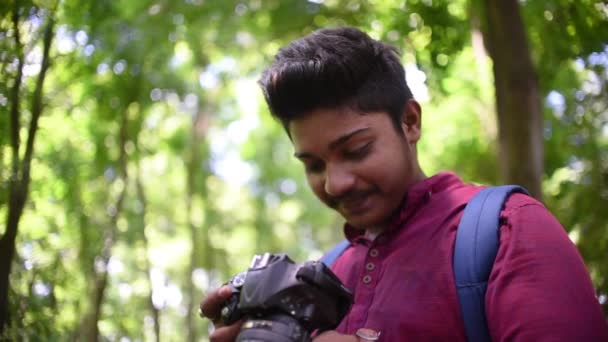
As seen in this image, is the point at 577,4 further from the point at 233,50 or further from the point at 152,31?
the point at 233,50

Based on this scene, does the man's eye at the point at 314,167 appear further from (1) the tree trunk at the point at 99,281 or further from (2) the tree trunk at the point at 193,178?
(2) the tree trunk at the point at 193,178

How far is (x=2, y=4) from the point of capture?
194 cm

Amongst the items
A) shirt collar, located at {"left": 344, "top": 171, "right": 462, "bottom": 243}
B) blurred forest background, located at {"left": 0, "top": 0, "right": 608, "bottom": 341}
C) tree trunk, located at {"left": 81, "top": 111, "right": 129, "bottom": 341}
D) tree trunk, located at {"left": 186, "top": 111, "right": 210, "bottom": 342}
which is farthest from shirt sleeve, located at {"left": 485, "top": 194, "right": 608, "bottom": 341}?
tree trunk, located at {"left": 186, "top": 111, "right": 210, "bottom": 342}

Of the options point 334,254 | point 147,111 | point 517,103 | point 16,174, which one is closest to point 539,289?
point 334,254

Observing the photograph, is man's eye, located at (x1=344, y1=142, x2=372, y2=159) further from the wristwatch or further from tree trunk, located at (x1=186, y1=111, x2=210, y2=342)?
tree trunk, located at (x1=186, y1=111, x2=210, y2=342)

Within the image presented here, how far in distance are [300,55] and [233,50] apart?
6.54m

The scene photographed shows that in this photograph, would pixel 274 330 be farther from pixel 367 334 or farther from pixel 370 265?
pixel 370 265

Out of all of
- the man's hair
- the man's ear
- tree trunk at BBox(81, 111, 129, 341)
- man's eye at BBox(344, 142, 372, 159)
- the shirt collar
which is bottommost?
tree trunk at BBox(81, 111, 129, 341)

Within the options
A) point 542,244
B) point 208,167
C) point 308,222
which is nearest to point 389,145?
point 542,244

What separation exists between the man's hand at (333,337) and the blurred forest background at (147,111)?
97 centimetres

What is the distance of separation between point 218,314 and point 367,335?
389 millimetres

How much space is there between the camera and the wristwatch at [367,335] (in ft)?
4.67

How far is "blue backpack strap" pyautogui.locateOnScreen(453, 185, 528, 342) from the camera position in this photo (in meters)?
1.40

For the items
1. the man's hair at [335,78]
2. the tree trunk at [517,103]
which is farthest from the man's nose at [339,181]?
the tree trunk at [517,103]
